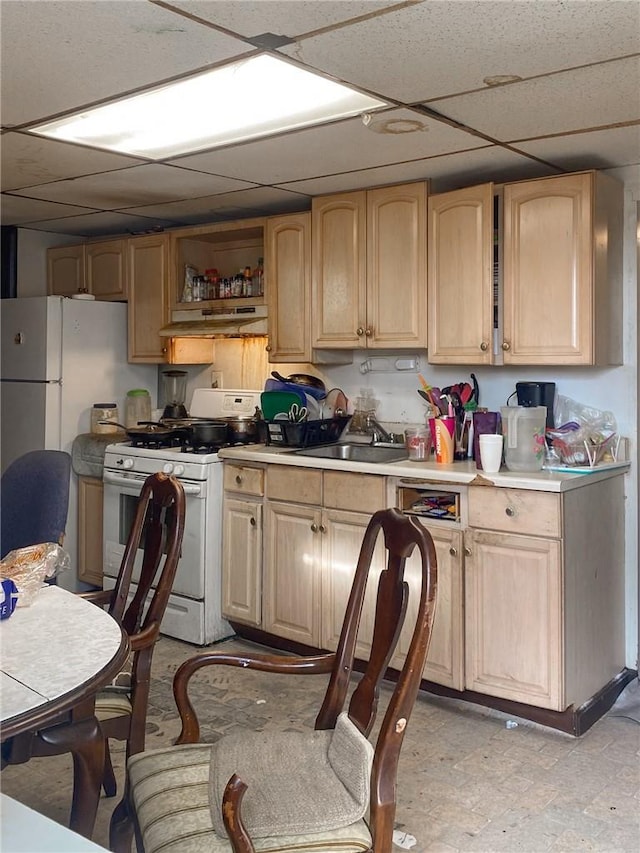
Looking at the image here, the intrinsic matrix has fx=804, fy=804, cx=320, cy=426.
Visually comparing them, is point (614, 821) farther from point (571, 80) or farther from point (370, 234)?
point (370, 234)

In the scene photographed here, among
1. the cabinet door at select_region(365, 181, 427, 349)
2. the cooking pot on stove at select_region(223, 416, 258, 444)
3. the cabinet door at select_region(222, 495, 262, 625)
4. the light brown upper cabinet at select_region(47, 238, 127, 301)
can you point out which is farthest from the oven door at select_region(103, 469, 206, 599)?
the light brown upper cabinet at select_region(47, 238, 127, 301)

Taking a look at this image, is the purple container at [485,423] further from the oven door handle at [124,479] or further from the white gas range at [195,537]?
the oven door handle at [124,479]

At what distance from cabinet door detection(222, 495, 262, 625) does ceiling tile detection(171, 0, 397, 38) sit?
2.35m

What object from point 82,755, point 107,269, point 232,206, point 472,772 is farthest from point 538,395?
point 107,269

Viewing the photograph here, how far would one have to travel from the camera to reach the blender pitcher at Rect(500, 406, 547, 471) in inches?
130

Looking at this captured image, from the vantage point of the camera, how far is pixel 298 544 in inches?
149

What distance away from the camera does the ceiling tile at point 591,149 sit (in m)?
3.01

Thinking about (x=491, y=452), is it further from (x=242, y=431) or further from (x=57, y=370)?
(x=57, y=370)

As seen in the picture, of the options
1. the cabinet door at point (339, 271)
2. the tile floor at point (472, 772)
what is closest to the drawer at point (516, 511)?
the tile floor at point (472, 772)

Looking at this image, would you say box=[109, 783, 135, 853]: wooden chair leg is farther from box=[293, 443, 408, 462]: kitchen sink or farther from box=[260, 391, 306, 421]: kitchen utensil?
box=[260, 391, 306, 421]: kitchen utensil

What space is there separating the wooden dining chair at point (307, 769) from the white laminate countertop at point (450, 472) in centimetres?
132

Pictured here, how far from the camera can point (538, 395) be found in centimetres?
356

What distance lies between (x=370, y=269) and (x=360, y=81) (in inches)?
56.3

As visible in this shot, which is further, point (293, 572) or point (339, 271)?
point (339, 271)
